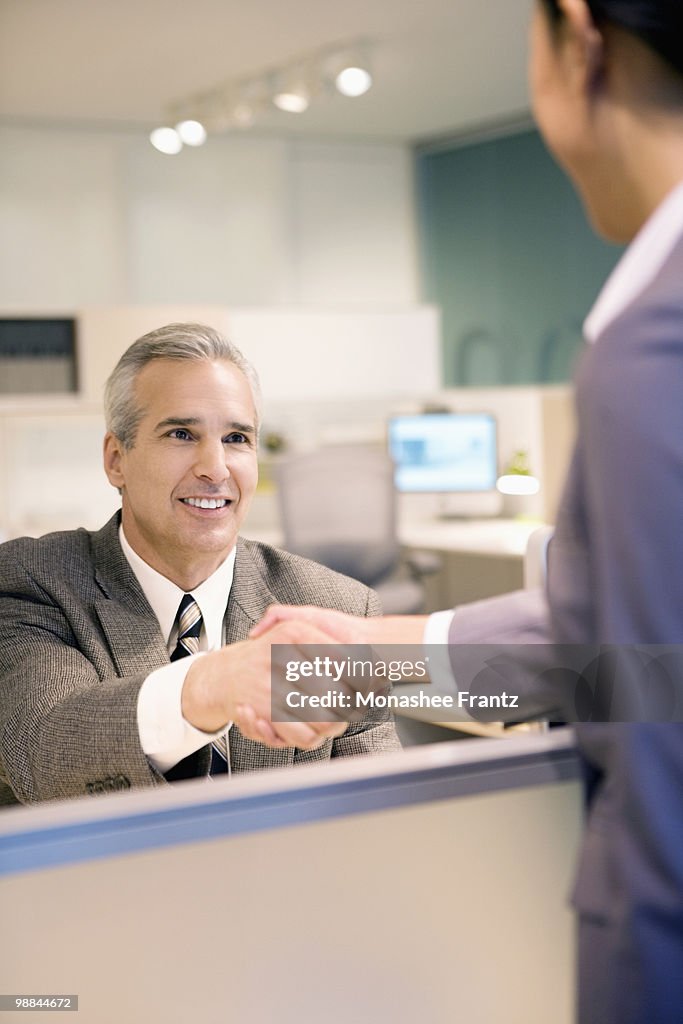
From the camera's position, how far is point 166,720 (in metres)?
1.08

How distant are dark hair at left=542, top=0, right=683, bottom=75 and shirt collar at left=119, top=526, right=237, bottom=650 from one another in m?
0.92

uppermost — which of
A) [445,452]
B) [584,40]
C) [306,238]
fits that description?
[306,238]

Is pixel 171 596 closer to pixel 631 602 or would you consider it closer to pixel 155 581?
pixel 155 581

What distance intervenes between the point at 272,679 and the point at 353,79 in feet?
14.2

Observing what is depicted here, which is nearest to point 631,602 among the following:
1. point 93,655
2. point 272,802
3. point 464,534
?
point 272,802

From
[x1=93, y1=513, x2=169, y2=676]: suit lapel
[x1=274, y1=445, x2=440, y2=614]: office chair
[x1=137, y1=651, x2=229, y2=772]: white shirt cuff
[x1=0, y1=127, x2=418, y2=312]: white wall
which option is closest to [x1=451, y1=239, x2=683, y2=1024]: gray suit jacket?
[x1=137, y1=651, x2=229, y2=772]: white shirt cuff

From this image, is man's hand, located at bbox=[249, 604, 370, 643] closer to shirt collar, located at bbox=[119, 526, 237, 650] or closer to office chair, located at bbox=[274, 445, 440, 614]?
shirt collar, located at bbox=[119, 526, 237, 650]

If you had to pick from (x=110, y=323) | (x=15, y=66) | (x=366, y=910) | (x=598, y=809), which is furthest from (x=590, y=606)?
(x=15, y=66)

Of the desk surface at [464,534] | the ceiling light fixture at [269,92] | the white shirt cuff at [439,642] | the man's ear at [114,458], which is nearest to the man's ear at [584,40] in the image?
the white shirt cuff at [439,642]

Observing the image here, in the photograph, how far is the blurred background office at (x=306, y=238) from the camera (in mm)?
4715

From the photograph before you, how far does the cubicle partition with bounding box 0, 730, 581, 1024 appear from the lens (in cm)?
73

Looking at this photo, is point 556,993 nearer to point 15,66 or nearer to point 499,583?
point 499,583

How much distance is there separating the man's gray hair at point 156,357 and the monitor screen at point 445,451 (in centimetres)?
359

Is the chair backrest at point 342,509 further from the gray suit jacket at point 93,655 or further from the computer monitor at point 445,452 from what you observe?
the gray suit jacket at point 93,655
